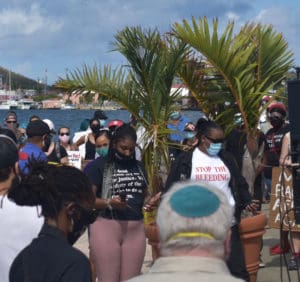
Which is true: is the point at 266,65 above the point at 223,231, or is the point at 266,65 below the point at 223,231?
above

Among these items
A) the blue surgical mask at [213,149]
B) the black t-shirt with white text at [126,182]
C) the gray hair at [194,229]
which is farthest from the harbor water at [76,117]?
the gray hair at [194,229]

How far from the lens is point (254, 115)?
8602 mm

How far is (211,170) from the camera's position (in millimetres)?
6824

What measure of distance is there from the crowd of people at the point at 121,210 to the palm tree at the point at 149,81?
0.53 ft

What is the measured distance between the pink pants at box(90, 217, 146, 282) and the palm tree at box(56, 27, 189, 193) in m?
2.10

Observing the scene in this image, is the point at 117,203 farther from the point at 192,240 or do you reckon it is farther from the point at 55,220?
the point at 192,240

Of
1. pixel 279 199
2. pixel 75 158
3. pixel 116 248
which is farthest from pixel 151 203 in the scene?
pixel 75 158

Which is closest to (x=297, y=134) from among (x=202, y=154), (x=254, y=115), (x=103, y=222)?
(x=202, y=154)

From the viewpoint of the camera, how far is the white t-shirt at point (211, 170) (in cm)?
680

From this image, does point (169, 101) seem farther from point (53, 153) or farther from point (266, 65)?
point (53, 153)

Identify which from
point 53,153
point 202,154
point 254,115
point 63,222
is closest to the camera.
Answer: point 63,222

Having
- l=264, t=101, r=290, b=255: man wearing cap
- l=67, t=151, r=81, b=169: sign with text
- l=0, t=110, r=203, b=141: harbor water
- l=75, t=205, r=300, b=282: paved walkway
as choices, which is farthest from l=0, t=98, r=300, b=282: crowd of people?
l=67, t=151, r=81, b=169: sign with text

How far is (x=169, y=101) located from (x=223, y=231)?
627cm

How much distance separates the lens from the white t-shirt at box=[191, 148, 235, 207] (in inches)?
268
